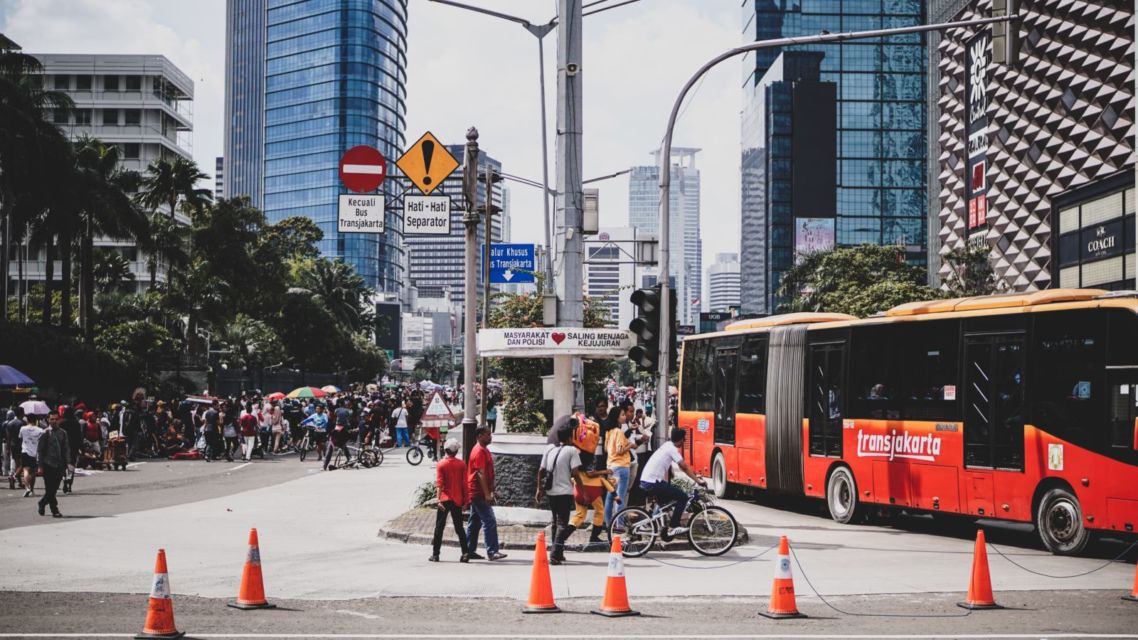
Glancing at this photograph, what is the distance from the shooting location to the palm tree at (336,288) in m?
82.4

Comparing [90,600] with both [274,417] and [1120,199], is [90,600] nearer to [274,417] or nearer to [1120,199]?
[274,417]

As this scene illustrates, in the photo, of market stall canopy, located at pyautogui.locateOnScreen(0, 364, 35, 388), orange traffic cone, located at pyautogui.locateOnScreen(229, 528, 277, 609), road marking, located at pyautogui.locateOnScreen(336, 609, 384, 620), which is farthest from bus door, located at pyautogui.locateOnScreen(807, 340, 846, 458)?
market stall canopy, located at pyautogui.locateOnScreen(0, 364, 35, 388)

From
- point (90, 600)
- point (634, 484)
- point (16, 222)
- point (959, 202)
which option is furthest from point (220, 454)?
point (959, 202)

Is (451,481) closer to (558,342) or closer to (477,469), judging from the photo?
(477,469)

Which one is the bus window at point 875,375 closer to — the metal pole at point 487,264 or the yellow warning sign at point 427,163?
the metal pole at point 487,264

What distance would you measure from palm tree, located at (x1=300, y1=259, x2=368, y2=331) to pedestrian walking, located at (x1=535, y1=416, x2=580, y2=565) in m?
63.1

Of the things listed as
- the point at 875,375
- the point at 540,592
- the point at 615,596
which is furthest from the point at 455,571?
the point at 875,375

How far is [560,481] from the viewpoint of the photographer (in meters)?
14.3

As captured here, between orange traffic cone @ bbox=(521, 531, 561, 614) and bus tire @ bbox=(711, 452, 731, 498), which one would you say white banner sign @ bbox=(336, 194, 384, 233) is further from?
bus tire @ bbox=(711, 452, 731, 498)

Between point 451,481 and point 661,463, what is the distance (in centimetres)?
293

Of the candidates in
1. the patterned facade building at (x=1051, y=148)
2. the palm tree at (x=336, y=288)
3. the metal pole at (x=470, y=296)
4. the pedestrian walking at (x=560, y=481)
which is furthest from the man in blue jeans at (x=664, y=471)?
the palm tree at (x=336, y=288)

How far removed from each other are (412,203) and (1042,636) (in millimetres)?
10657

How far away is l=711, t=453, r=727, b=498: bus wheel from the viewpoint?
24.4 metres

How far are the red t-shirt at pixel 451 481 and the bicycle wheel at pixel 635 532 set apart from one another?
224cm
